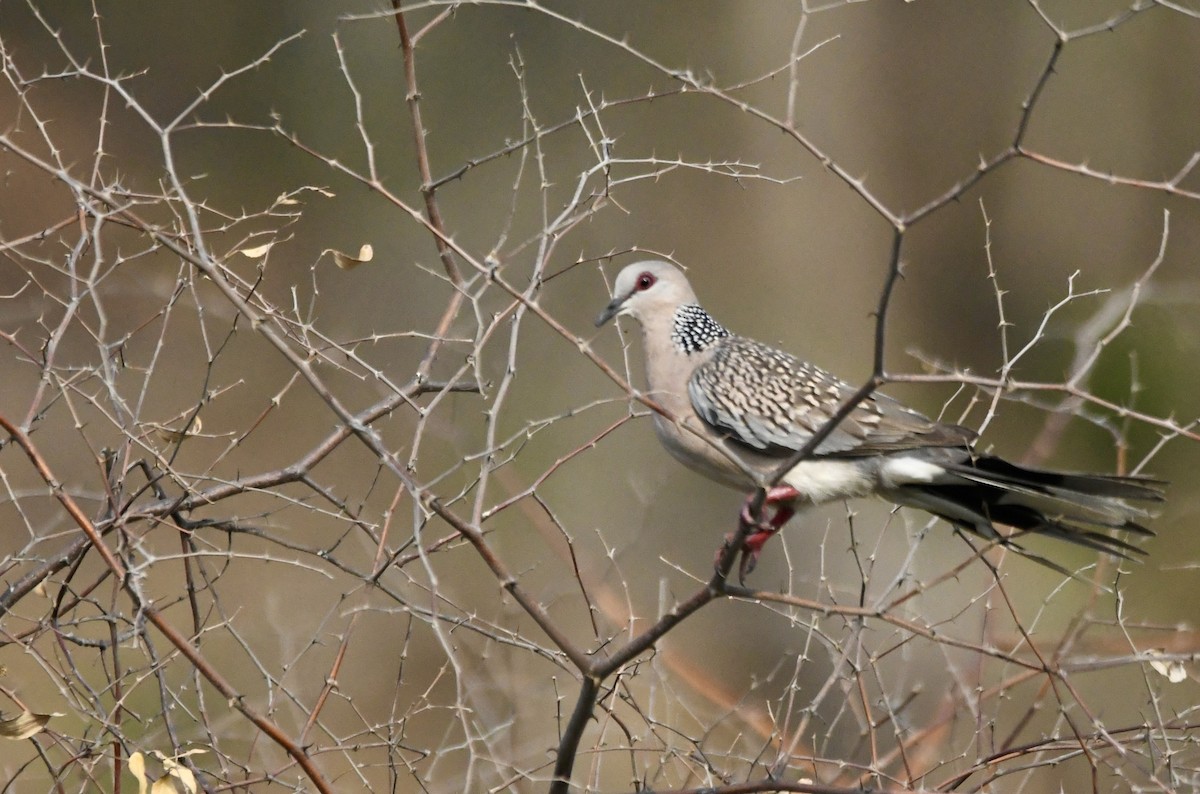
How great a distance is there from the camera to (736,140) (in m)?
7.71

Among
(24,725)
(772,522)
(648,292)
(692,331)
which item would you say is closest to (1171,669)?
(772,522)

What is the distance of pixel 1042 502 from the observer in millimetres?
2789

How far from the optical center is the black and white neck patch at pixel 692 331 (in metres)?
3.72

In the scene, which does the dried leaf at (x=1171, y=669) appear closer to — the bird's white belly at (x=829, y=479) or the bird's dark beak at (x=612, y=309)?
the bird's white belly at (x=829, y=479)

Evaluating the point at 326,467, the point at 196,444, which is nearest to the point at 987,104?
the point at 326,467

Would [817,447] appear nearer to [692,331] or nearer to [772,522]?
[772,522]

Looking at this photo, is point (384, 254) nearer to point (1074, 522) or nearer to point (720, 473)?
point (720, 473)

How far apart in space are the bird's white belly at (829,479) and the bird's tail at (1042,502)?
0.44ft

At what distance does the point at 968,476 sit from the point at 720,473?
64 cm

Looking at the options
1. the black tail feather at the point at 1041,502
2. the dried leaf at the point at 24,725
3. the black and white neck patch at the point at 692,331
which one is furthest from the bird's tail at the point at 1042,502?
the dried leaf at the point at 24,725

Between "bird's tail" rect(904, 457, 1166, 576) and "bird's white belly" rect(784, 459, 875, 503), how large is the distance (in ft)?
0.44

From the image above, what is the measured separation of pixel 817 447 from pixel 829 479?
2.32ft

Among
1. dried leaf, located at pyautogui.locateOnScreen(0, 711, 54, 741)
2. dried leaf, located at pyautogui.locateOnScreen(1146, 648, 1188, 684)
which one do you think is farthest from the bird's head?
dried leaf, located at pyautogui.locateOnScreen(0, 711, 54, 741)

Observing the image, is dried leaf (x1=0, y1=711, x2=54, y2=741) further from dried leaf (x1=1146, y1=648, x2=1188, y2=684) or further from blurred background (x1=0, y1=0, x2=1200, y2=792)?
blurred background (x1=0, y1=0, x2=1200, y2=792)
